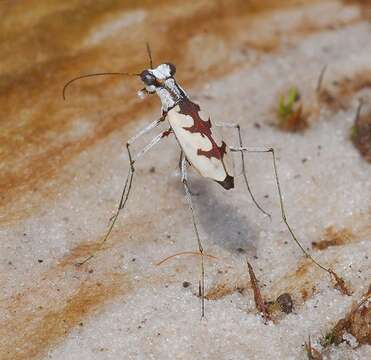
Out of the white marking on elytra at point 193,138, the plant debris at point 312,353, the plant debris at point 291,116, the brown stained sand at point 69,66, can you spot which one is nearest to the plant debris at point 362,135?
the plant debris at point 291,116

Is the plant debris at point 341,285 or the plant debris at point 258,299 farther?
the plant debris at point 341,285

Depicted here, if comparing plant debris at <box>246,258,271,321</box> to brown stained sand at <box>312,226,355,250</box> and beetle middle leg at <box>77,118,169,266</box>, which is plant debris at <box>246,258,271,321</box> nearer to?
brown stained sand at <box>312,226,355,250</box>

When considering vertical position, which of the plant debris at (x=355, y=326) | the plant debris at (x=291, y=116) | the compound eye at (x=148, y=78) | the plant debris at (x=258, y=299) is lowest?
the plant debris at (x=355, y=326)

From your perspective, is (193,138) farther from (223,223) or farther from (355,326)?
(355,326)

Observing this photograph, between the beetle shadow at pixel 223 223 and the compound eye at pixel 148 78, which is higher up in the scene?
the compound eye at pixel 148 78

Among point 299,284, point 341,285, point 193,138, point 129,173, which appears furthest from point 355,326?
point 129,173

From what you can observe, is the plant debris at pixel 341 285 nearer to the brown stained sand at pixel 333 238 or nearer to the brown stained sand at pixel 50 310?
the brown stained sand at pixel 333 238

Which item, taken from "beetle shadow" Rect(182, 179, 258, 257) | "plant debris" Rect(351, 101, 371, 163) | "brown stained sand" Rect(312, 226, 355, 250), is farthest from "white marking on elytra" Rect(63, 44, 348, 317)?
"plant debris" Rect(351, 101, 371, 163)
